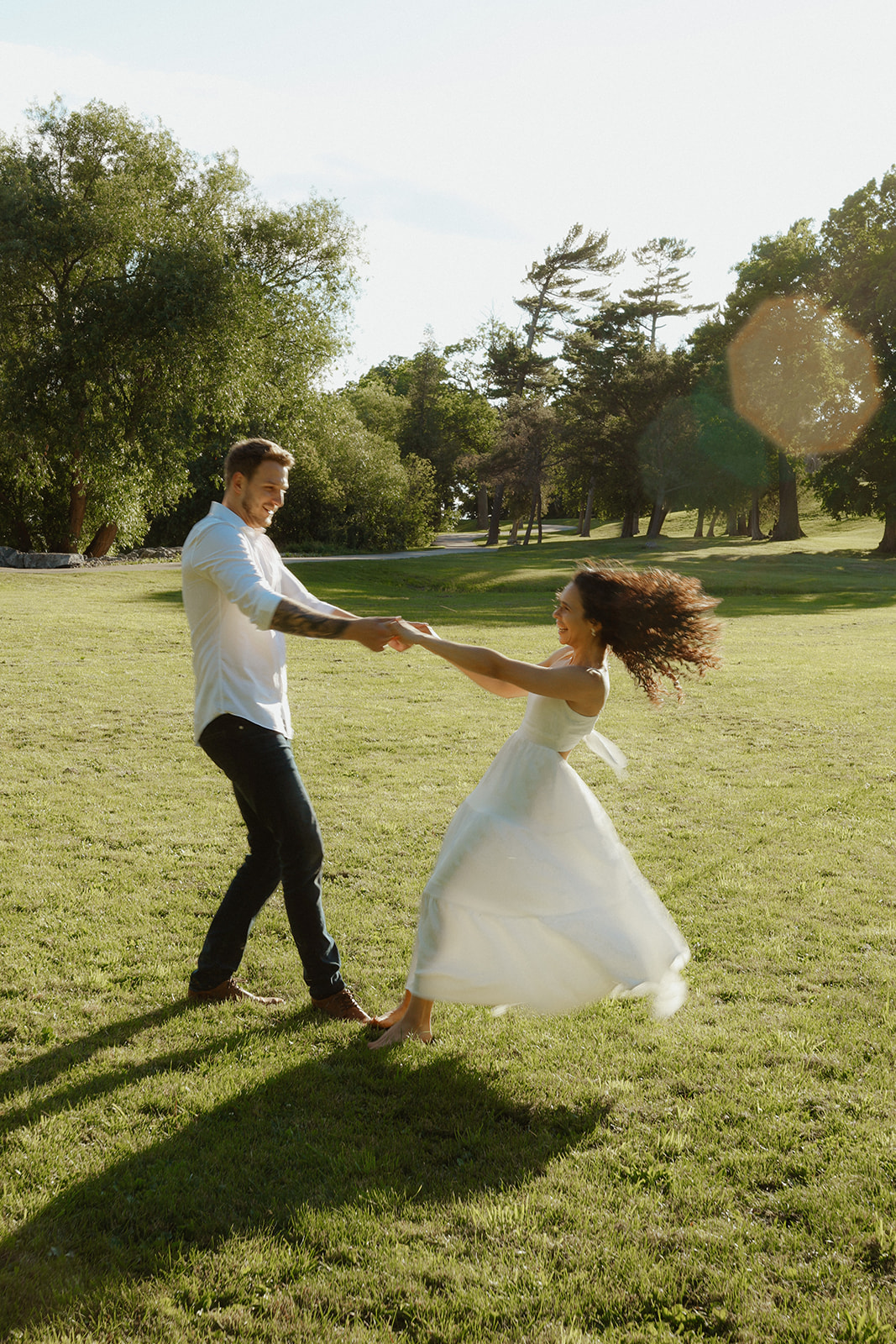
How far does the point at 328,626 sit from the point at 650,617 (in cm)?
149

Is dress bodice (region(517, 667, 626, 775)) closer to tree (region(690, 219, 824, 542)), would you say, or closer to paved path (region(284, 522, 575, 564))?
paved path (region(284, 522, 575, 564))

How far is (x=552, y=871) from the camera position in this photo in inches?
162

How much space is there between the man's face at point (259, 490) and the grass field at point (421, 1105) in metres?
2.52

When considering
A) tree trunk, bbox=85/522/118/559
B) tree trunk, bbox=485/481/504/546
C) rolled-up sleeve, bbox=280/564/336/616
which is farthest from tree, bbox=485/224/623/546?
rolled-up sleeve, bbox=280/564/336/616

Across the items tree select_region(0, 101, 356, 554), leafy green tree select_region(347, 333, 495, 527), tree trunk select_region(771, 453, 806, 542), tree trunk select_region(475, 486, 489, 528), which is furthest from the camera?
tree trunk select_region(475, 486, 489, 528)

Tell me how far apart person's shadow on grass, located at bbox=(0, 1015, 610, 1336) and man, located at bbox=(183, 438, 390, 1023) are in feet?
2.30

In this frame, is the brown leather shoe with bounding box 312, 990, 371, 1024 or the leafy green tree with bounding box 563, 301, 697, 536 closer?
the brown leather shoe with bounding box 312, 990, 371, 1024

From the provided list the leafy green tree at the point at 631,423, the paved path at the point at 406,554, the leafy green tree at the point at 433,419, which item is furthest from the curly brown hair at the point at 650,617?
the leafy green tree at the point at 433,419

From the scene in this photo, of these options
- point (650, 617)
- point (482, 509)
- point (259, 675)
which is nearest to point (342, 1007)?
point (259, 675)

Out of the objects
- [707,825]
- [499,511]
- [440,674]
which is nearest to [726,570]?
[499,511]

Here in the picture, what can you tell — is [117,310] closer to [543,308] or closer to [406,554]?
[406,554]

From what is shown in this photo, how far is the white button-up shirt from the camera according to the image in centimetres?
421

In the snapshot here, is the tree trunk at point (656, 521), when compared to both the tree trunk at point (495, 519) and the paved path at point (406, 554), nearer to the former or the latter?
the paved path at point (406, 554)

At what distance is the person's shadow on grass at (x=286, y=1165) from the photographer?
3.05 m
